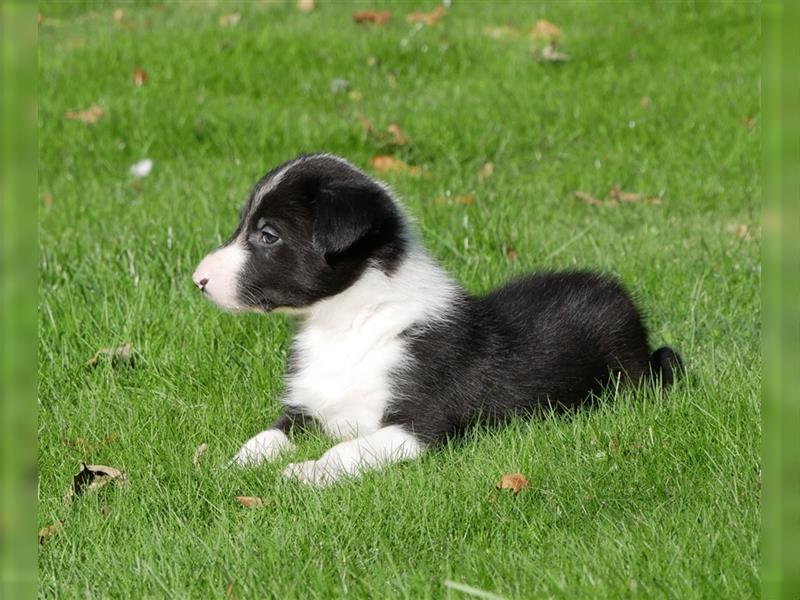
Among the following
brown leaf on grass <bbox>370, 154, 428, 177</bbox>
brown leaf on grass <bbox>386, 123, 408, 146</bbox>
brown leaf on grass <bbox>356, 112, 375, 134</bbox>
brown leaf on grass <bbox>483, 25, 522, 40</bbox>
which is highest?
brown leaf on grass <bbox>483, 25, 522, 40</bbox>

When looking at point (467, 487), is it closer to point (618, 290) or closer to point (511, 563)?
point (511, 563)

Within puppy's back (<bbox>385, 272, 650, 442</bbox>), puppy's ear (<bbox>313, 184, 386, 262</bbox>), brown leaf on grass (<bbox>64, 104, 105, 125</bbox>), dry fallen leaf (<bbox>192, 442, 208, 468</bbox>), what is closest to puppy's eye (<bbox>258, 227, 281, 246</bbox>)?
puppy's ear (<bbox>313, 184, 386, 262</bbox>)

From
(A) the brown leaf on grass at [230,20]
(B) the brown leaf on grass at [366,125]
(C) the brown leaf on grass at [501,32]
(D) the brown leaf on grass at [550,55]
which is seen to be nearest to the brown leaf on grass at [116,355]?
(B) the brown leaf on grass at [366,125]

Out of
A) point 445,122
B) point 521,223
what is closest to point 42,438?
point 521,223

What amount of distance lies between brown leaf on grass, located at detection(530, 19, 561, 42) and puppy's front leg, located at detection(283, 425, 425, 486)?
7057mm

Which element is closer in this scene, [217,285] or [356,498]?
[356,498]

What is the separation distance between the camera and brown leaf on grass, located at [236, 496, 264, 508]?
3020 mm

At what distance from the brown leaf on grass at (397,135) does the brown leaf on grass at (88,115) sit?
7.43ft

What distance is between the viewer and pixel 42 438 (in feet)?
11.8

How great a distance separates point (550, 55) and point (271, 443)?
6.61 meters

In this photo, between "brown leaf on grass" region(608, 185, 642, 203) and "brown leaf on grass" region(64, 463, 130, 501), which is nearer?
"brown leaf on grass" region(64, 463, 130, 501)
